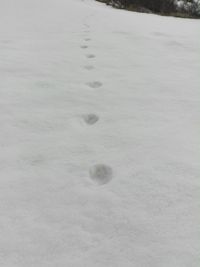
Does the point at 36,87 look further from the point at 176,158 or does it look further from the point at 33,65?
the point at 176,158

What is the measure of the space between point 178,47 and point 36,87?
6.69 ft

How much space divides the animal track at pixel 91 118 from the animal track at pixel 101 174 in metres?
0.55

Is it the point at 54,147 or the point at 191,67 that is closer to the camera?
the point at 54,147

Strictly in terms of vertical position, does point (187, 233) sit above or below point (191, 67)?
below

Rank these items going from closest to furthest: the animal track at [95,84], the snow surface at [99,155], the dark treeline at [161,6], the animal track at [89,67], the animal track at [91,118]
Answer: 1. the snow surface at [99,155]
2. the animal track at [91,118]
3. the animal track at [95,84]
4. the animal track at [89,67]
5. the dark treeline at [161,6]

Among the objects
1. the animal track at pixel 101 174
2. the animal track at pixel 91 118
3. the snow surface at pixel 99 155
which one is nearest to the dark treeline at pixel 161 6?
the snow surface at pixel 99 155

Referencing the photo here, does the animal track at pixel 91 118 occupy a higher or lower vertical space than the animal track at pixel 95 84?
lower

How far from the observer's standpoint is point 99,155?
2256mm

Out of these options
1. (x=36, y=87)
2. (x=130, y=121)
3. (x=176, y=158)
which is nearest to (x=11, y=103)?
(x=36, y=87)

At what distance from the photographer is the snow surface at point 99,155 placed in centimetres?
166

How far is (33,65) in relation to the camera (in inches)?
142

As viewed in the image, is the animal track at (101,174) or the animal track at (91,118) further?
the animal track at (91,118)

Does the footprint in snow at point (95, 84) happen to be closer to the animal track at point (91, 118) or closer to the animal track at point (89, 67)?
the animal track at point (89, 67)

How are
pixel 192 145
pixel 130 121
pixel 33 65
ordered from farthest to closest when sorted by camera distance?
pixel 33 65
pixel 130 121
pixel 192 145
